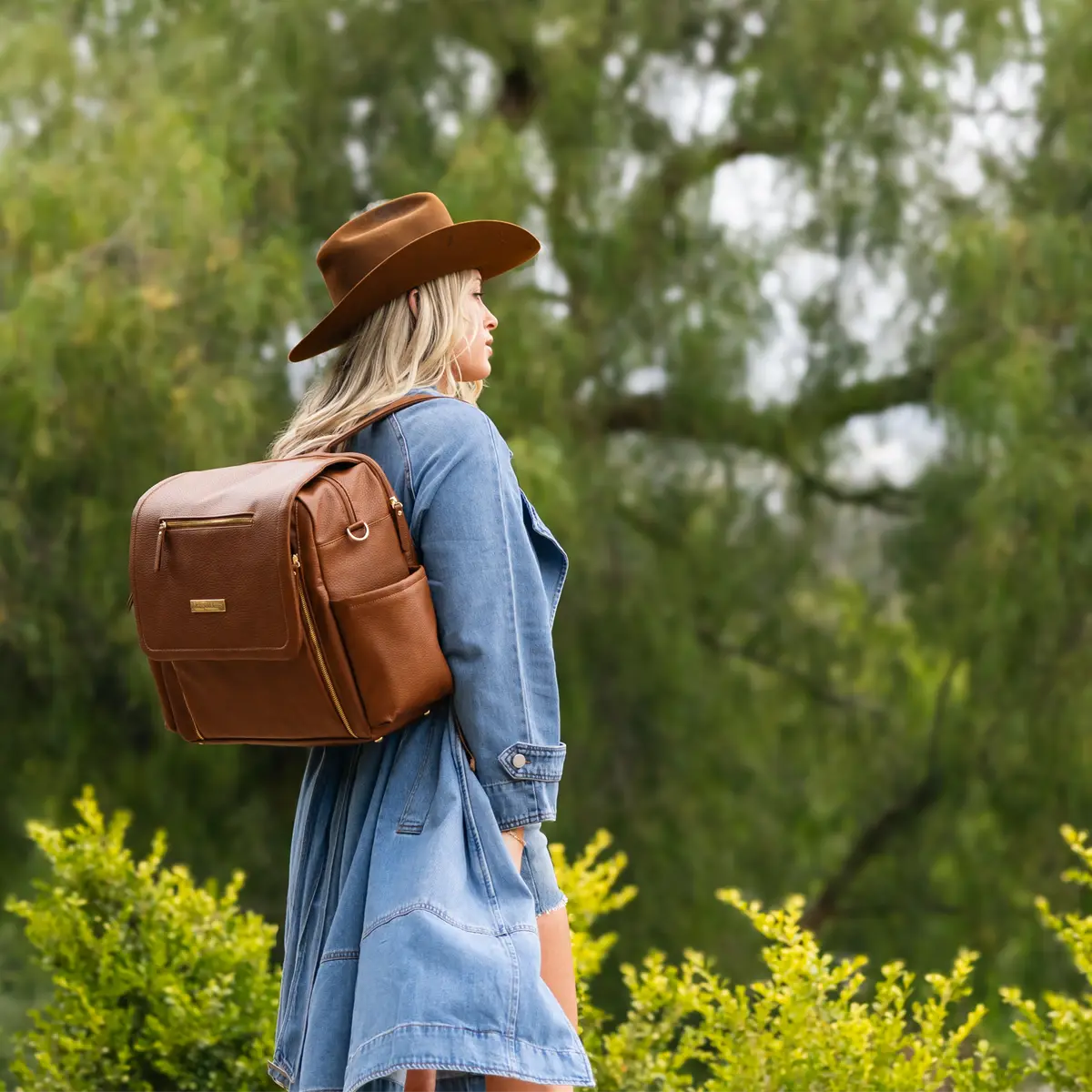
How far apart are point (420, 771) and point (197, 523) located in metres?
0.32

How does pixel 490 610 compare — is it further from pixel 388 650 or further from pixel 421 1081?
pixel 421 1081

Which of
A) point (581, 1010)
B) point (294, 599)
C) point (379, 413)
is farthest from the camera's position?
point (581, 1010)

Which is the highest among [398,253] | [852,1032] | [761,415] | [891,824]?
[398,253]

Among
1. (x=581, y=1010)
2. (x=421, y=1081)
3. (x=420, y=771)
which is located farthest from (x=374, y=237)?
(x=581, y=1010)

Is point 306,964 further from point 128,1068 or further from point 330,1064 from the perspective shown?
point 128,1068

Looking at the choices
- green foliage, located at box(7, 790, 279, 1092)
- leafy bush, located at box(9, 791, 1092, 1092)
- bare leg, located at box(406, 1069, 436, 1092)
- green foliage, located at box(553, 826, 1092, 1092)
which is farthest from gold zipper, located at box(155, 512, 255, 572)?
green foliage, located at box(7, 790, 279, 1092)

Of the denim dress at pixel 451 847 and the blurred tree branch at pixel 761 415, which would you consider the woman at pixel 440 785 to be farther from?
the blurred tree branch at pixel 761 415

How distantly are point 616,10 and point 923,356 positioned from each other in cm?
160

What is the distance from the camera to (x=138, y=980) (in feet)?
8.61

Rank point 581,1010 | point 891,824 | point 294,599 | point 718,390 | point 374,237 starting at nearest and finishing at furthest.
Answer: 1. point 294,599
2. point 374,237
3. point 581,1010
4. point 718,390
5. point 891,824

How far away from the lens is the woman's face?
1.55 meters

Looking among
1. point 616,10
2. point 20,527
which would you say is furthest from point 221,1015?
point 616,10

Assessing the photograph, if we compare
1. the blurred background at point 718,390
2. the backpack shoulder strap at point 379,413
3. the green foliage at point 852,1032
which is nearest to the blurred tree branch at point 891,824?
the blurred background at point 718,390

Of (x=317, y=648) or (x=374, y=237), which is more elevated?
(x=374, y=237)
